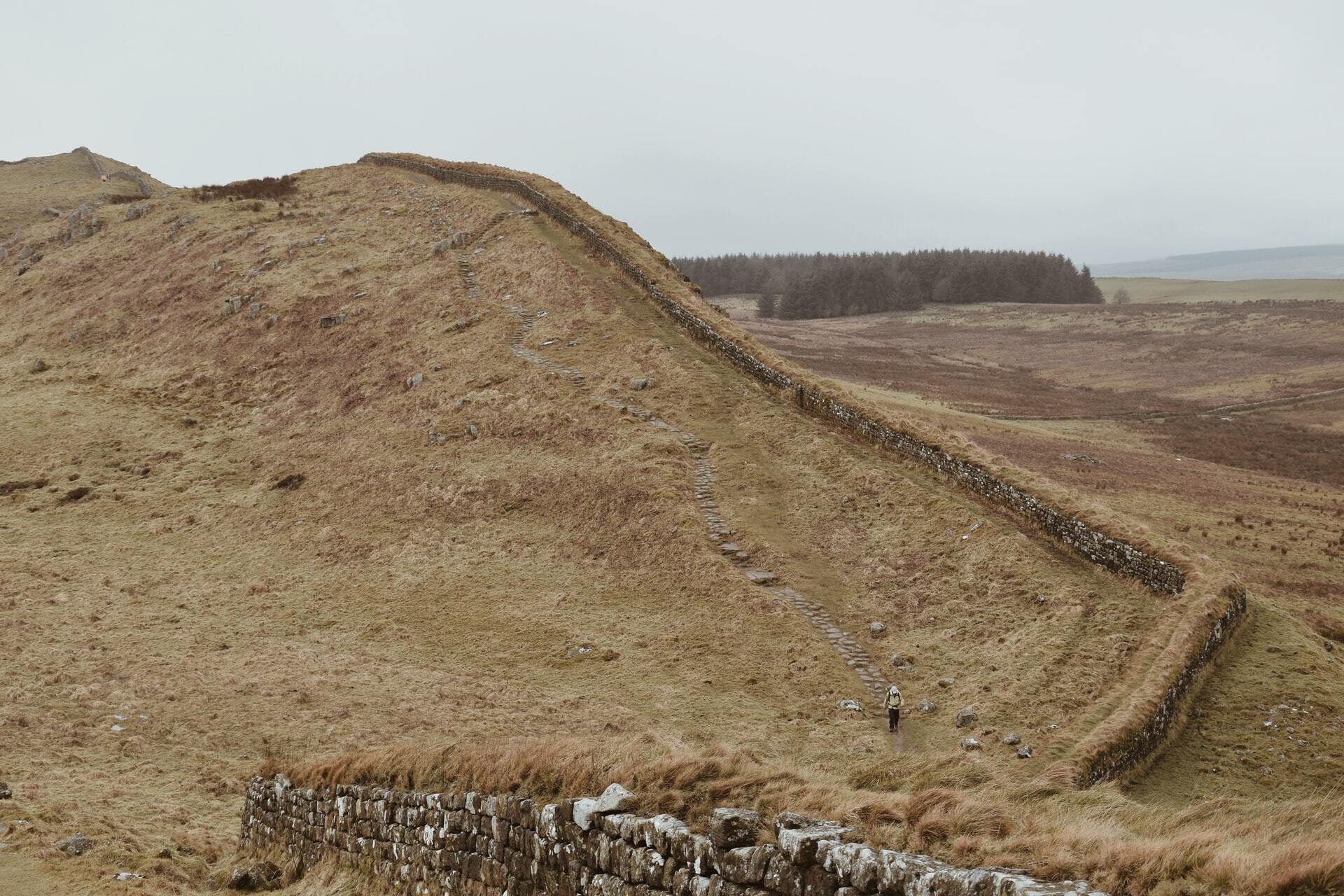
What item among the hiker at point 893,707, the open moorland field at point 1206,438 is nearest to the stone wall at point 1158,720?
the open moorland field at point 1206,438

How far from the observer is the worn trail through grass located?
24.8 meters

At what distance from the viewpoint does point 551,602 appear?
29.0 m

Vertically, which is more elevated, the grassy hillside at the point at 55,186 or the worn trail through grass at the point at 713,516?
the grassy hillside at the point at 55,186

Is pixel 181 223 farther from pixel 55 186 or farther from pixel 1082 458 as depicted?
pixel 1082 458

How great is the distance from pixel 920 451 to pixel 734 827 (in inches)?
1002

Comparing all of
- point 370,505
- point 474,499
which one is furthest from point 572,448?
point 370,505

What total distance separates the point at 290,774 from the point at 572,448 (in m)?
22.9

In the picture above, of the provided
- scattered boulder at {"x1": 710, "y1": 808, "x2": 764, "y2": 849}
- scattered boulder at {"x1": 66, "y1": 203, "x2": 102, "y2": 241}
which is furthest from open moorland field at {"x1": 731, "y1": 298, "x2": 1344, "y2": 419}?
scattered boulder at {"x1": 710, "y1": 808, "x2": 764, "y2": 849}

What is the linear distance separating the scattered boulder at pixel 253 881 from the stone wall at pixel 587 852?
18.9 inches

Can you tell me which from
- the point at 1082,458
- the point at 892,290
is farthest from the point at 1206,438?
the point at 892,290

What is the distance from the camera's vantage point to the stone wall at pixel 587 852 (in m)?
7.71

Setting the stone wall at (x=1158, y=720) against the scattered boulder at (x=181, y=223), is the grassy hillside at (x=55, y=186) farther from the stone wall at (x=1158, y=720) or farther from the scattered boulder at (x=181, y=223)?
the stone wall at (x=1158, y=720)

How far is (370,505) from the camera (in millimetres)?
36625

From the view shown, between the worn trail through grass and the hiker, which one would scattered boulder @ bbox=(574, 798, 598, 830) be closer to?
the hiker
